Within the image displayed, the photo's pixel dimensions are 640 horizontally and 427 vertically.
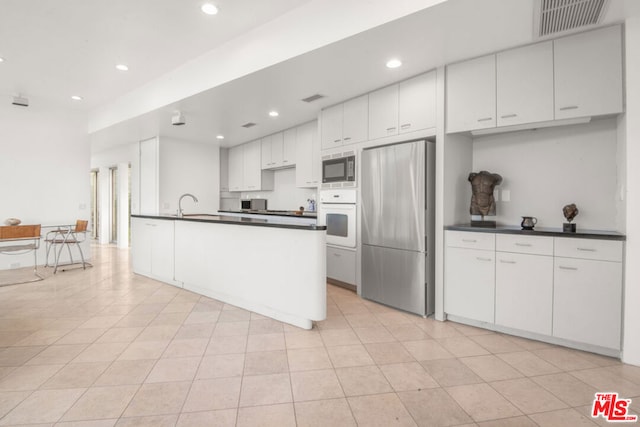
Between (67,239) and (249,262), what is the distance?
4.22 metres

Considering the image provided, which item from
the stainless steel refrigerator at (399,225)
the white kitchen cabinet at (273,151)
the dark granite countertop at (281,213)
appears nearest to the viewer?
the stainless steel refrigerator at (399,225)

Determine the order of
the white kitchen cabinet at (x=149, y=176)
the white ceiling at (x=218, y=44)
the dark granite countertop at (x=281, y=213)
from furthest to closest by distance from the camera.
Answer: the white kitchen cabinet at (x=149, y=176) → the dark granite countertop at (x=281, y=213) → the white ceiling at (x=218, y=44)

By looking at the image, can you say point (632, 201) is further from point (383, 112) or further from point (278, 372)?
point (278, 372)

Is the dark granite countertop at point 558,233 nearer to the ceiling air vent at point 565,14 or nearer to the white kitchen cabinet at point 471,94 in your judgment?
the white kitchen cabinet at point 471,94

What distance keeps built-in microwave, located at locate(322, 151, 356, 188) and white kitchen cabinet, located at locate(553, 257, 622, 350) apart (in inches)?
86.5

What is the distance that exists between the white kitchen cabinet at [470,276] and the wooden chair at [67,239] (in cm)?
560

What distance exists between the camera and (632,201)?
2168 millimetres

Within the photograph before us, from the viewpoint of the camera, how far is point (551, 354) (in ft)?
7.61

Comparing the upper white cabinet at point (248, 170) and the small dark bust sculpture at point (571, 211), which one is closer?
the small dark bust sculpture at point (571, 211)

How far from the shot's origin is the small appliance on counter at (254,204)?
6618mm

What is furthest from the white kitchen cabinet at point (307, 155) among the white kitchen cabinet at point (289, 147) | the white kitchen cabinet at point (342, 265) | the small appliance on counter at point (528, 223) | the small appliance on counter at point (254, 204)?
the small appliance on counter at point (528, 223)

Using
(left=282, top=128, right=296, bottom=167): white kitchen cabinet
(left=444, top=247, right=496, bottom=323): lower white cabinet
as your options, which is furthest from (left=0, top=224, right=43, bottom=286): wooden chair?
(left=444, top=247, right=496, bottom=323): lower white cabinet

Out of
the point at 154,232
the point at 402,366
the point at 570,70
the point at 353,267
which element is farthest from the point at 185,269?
the point at 570,70

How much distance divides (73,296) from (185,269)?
128 cm
